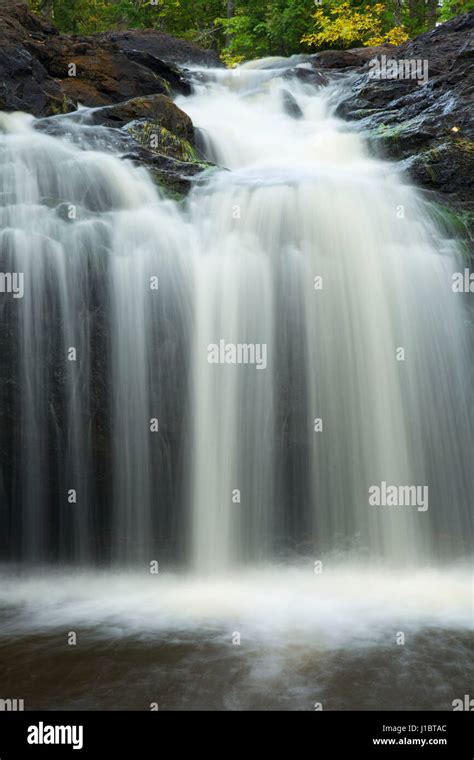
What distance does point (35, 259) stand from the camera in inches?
241

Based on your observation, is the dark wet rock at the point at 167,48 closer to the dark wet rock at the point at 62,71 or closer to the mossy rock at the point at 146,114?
the dark wet rock at the point at 62,71

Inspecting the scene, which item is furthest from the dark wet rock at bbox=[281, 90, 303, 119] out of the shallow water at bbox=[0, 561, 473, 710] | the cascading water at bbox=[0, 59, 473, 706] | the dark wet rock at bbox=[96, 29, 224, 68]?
the shallow water at bbox=[0, 561, 473, 710]

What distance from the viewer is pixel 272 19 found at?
56.3 ft

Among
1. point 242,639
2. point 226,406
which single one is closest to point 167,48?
point 226,406

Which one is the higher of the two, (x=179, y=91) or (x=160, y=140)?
(x=179, y=91)

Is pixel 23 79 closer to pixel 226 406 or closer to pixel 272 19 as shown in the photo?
pixel 226 406

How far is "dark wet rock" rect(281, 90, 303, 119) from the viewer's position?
40.0ft

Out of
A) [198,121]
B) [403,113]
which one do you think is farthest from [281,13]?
[403,113]

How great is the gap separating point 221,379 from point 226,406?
27 centimetres

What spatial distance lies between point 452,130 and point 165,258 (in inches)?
A: 192

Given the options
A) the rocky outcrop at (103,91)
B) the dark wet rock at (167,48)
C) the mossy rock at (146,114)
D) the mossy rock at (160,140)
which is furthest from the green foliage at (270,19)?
the mossy rock at (160,140)

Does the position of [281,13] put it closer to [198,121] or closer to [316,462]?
[198,121]
